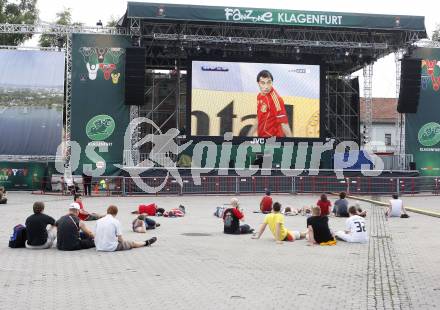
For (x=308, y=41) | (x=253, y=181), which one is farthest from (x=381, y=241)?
(x=308, y=41)

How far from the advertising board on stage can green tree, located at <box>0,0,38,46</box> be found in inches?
776

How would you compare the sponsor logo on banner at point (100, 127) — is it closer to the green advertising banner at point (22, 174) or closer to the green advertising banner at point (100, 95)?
the green advertising banner at point (100, 95)

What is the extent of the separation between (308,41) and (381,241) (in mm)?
20739

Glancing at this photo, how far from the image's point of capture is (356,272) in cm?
981

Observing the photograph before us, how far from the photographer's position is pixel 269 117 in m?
34.0

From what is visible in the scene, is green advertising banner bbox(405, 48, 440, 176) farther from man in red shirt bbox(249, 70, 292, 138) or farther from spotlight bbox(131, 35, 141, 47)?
spotlight bbox(131, 35, 141, 47)

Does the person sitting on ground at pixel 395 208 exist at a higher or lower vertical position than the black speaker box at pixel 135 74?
lower

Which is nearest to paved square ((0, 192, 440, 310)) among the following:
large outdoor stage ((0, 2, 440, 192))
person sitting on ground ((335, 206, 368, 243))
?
person sitting on ground ((335, 206, 368, 243))

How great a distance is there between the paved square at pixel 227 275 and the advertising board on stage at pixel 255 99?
735 inches

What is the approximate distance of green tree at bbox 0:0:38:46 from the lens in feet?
154

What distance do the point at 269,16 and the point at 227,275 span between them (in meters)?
24.6

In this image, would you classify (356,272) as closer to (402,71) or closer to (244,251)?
(244,251)

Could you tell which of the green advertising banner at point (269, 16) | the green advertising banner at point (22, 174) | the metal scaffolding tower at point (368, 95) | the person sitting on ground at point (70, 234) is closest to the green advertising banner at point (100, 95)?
the green advertising banner at point (269, 16)

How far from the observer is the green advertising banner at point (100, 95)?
32.2 m
